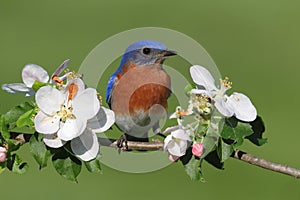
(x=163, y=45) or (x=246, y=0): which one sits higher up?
(x=163, y=45)

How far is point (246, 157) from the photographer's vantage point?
1.90m

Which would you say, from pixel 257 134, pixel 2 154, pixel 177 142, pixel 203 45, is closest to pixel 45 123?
pixel 2 154

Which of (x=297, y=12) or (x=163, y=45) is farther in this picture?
(x=297, y=12)

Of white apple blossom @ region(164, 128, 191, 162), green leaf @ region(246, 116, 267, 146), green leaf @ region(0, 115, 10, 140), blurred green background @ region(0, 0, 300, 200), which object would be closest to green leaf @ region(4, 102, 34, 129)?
green leaf @ region(0, 115, 10, 140)

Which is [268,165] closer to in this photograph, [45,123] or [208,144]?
[208,144]

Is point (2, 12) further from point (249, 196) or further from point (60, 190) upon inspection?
point (249, 196)

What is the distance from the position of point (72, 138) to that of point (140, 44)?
3.06 feet

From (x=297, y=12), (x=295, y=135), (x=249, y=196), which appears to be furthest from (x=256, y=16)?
(x=249, y=196)

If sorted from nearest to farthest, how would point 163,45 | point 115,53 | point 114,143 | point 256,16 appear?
point 114,143 → point 115,53 → point 163,45 → point 256,16

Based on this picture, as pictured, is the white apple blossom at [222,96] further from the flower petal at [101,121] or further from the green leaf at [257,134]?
the flower petal at [101,121]

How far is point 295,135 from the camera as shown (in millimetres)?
6039

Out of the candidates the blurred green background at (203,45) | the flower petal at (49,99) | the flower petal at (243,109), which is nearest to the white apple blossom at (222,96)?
the flower petal at (243,109)

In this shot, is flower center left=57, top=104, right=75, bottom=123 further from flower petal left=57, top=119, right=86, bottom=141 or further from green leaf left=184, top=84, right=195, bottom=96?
green leaf left=184, top=84, right=195, bottom=96

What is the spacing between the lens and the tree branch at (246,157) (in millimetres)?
1894
